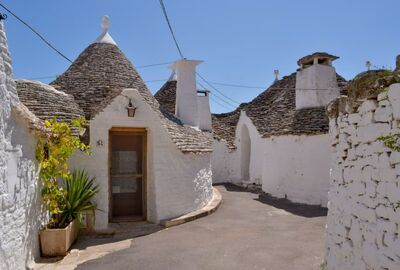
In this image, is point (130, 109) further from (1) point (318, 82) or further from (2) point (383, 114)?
(1) point (318, 82)

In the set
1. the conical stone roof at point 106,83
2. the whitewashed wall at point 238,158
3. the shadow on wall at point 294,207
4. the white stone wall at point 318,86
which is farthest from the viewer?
the whitewashed wall at point 238,158

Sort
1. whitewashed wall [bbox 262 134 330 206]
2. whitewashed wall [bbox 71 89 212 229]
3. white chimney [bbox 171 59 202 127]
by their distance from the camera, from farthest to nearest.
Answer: white chimney [bbox 171 59 202 127] → whitewashed wall [bbox 262 134 330 206] → whitewashed wall [bbox 71 89 212 229]

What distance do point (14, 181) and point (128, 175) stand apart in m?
4.47

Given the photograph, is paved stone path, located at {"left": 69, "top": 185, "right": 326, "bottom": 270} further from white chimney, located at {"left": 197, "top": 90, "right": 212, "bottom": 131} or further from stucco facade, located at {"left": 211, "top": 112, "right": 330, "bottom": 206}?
white chimney, located at {"left": 197, "top": 90, "right": 212, "bottom": 131}

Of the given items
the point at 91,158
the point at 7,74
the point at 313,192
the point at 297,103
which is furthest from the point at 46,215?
the point at 297,103

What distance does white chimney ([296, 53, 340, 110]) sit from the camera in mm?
14305

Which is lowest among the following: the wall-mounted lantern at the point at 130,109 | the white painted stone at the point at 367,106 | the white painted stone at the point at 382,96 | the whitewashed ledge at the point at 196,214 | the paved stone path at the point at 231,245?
the paved stone path at the point at 231,245

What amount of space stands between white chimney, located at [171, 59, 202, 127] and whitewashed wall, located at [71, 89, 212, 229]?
9.52 feet

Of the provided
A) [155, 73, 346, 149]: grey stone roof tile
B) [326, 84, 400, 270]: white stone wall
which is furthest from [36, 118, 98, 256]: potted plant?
Result: [155, 73, 346, 149]: grey stone roof tile

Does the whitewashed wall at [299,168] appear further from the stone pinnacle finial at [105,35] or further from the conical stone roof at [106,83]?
the stone pinnacle finial at [105,35]

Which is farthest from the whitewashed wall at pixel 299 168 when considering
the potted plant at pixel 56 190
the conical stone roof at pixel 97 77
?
the potted plant at pixel 56 190

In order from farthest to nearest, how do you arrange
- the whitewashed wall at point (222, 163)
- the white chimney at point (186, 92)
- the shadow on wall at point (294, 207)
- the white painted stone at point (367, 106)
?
the whitewashed wall at point (222, 163)
the white chimney at point (186, 92)
the shadow on wall at point (294, 207)
the white painted stone at point (367, 106)

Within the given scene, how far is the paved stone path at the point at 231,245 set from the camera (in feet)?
20.3

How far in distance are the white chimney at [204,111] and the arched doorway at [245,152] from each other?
75.8 inches
